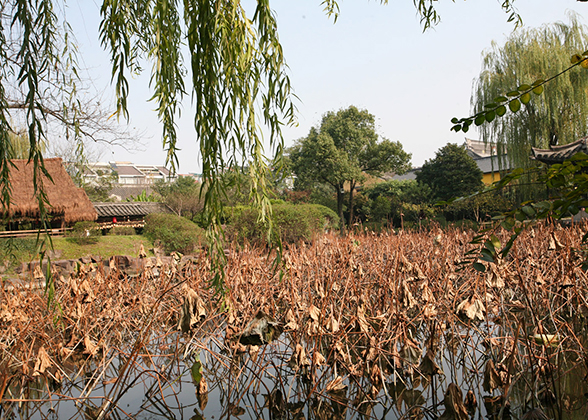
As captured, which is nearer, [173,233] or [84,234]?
[84,234]

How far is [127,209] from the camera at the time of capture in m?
17.6

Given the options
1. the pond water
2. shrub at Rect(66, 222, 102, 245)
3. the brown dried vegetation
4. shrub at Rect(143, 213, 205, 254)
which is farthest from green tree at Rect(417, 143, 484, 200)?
the pond water

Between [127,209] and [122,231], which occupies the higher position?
[127,209]

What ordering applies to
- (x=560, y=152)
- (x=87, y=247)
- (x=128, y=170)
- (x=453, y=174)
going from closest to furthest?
(x=560, y=152) < (x=87, y=247) < (x=453, y=174) < (x=128, y=170)

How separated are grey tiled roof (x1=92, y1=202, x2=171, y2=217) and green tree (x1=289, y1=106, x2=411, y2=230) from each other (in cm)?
617

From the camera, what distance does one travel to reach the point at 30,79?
1511 mm

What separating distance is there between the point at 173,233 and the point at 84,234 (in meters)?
2.32

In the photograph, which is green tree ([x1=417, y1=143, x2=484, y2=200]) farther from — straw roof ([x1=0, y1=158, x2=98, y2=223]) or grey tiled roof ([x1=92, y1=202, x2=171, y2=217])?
straw roof ([x1=0, y1=158, x2=98, y2=223])

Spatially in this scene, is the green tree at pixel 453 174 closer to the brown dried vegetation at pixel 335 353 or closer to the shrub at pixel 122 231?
Answer: the shrub at pixel 122 231

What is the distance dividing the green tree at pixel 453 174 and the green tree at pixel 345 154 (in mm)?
3234

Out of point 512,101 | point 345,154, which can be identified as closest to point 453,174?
point 345,154

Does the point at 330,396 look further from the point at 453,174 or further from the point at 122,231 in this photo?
the point at 453,174

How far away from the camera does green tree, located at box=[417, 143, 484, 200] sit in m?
16.5

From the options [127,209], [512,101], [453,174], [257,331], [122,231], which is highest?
[453,174]
